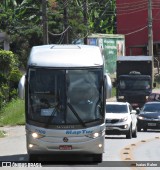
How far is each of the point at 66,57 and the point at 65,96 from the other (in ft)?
4.04

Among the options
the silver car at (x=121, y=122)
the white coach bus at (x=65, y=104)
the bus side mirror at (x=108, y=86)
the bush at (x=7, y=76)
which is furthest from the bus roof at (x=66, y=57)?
the bush at (x=7, y=76)

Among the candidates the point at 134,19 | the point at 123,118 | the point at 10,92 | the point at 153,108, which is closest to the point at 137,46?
the point at 134,19

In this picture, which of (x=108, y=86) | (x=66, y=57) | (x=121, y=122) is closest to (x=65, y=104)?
(x=108, y=86)

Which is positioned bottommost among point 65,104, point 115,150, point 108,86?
point 115,150

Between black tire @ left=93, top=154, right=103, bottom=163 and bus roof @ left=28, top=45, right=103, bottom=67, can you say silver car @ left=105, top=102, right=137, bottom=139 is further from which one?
bus roof @ left=28, top=45, right=103, bottom=67

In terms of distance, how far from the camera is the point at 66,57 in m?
19.3

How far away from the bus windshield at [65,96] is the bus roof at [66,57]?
0.68 feet

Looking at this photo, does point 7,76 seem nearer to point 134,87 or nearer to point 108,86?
point 134,87

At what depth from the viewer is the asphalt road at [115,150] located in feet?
62.8

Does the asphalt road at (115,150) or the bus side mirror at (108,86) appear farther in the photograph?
the asphalt road at (115,150)

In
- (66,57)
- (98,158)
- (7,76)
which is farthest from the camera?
(7,76)

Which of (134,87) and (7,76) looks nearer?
(7,76)

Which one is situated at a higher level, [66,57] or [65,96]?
[66,57]

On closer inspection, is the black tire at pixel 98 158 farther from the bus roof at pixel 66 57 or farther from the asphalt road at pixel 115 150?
the bus roof at pixel 66 57
